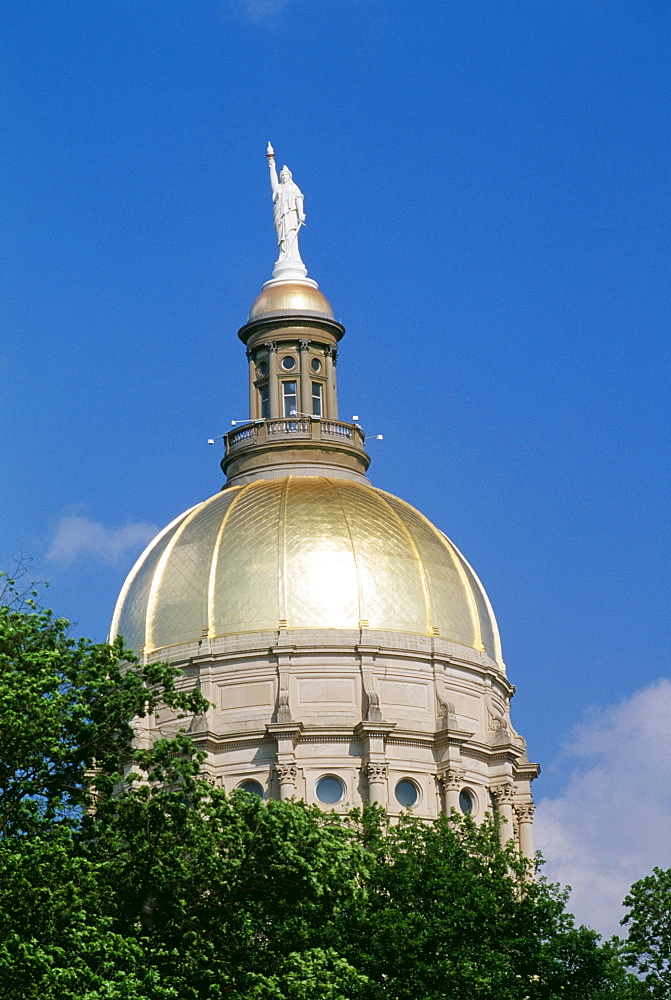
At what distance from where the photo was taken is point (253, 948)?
1908 inches

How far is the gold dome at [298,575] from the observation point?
84000 millimetres

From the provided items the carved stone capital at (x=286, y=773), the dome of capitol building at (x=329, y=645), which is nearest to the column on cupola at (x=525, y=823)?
the dome of capitol building at (x=329, y=645)

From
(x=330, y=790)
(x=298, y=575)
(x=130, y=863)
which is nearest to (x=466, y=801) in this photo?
(x=330, y=790)

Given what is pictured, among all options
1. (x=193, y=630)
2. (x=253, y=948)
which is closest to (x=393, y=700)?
(x=193, y=630)

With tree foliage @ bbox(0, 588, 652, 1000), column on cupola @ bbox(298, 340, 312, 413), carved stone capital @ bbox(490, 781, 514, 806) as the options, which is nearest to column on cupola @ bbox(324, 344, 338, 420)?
column on cupola @ bbox(298, 340, 312, 413)

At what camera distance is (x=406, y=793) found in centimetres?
8200

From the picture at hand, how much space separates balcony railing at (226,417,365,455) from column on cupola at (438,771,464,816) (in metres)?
15.6

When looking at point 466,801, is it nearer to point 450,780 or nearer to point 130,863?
point 450,780

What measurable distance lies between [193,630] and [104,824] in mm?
36248

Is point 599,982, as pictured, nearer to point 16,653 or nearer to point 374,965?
point 374,965

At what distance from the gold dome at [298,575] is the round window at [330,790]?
5921mm

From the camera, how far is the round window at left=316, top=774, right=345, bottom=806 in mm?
81062

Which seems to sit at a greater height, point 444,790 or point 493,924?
point 444,790

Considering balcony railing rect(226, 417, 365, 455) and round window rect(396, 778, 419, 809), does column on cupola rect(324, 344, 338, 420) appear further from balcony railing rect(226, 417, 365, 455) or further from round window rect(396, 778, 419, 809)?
round window rect(396, 778, 419, 809)
